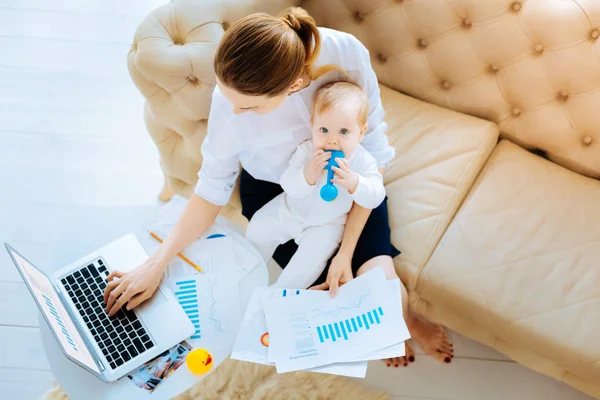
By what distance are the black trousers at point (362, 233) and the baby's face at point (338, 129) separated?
11.0 inches

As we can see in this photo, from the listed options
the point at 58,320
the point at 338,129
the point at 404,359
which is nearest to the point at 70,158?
the point at 58,320

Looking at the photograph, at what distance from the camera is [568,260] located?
1.45 metres

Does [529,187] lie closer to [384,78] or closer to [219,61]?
[384,78]

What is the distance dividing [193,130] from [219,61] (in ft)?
1.48

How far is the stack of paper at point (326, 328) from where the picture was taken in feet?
4.09

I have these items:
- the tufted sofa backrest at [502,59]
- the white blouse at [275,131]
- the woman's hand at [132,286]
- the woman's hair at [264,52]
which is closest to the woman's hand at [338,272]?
the white blouse at [275,131]

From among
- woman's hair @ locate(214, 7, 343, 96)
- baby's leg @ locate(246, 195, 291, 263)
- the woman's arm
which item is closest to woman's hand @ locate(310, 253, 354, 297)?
the woman's arm

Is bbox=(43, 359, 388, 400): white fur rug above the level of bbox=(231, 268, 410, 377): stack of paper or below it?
below

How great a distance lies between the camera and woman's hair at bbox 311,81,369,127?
1.19 m

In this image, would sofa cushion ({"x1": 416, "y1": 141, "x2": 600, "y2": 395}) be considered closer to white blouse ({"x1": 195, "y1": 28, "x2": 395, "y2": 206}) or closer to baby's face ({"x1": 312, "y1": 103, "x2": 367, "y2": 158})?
white blouse ({"x1": 195, "y1": 28, "x2": 395, "y2": 206})

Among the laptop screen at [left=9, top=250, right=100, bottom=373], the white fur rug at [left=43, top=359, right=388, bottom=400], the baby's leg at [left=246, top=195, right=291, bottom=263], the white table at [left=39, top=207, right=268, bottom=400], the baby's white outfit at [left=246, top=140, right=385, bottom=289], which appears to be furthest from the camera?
the white fur rug at [left=43, top=359, right=388, bottom=400]

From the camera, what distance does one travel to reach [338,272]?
1372 millimetres

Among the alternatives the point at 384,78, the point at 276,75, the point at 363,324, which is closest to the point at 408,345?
the point at 363,324

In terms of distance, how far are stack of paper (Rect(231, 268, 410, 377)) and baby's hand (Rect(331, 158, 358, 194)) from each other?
9.3 inches
